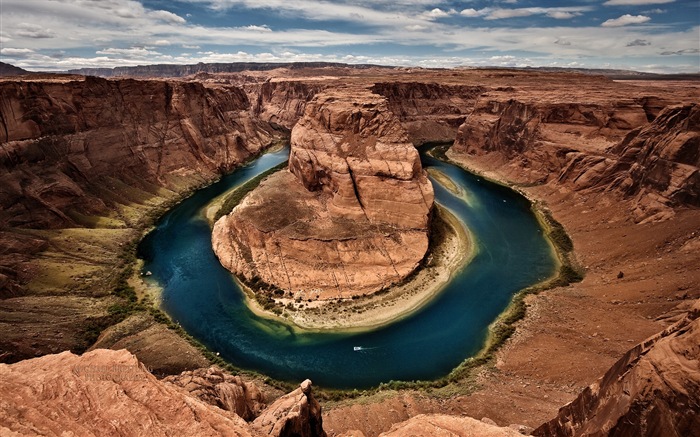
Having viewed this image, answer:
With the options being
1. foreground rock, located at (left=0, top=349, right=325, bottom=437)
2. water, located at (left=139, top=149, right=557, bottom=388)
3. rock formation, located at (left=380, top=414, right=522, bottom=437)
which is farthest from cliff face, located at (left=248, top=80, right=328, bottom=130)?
rock formation, located at (left=380, top=414, right=522, bottom=437)

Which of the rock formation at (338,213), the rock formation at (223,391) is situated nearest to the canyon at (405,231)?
the rock formation at (223,391)

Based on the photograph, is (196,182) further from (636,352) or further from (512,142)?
(636,352)

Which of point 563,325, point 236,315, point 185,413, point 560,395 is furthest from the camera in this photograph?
point 236,315

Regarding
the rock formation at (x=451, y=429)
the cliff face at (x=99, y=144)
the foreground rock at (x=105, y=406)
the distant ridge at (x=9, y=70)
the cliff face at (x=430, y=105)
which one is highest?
the distant ridge at (x=9, y=70)

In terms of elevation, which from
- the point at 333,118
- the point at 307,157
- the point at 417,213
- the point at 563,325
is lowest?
the point at 563,325

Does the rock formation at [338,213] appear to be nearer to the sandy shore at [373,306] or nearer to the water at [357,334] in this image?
the sandy shore at [373,306]

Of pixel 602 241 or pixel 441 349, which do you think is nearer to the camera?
pixel 441 349

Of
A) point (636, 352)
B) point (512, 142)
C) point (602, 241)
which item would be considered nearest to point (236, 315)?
point (636, 352)
